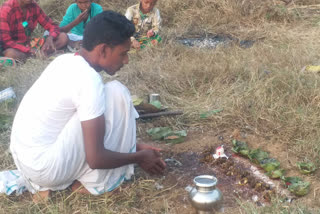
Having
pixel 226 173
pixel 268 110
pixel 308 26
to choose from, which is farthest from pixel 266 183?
pixel 308 26

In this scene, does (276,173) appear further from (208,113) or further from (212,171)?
(208,113)

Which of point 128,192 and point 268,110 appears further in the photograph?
point 268,110

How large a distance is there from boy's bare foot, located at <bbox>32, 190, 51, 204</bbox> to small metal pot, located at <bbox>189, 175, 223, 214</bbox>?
0.84 meters

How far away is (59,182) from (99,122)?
55 cm

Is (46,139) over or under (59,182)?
over

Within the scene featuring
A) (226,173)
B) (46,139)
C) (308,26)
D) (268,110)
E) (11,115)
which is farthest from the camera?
(308,26)

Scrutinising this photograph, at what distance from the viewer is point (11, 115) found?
12.3 feet

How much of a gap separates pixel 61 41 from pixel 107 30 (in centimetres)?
374

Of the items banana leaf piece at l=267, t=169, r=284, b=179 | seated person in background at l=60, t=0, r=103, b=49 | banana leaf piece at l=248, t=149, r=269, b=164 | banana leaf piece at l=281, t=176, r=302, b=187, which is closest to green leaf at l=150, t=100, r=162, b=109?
banana leaf piece at l=248, t=149, r=269, b=164

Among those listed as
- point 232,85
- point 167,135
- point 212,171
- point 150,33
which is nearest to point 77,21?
point 150,33

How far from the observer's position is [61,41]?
5.80 meters

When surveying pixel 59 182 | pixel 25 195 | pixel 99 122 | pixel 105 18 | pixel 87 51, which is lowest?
pixel 25 195

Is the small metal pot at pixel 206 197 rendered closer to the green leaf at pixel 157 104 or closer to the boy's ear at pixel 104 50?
the boy's ear at pixel 104 50

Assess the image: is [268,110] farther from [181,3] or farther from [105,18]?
[181,3]
